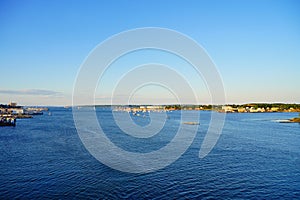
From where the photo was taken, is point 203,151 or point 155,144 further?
point 155,144

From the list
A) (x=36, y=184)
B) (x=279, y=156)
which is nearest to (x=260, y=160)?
(x=279, y=156)

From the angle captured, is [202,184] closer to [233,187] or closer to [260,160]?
[233,187]

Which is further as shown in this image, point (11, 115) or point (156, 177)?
point (11, 115)

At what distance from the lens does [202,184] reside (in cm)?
2436

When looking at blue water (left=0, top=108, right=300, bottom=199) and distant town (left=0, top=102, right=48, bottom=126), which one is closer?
blue water (left=0, top=108, right=300, bottom=199)

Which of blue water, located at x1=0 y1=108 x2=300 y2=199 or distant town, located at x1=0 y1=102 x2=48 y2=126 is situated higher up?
distant town, located at x1=0 y1=102 x2=48 y2=126

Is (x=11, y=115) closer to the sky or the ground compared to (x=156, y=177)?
closer to the sky

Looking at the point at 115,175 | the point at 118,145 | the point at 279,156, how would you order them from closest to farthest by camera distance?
the point at 115,175 → the point at 279,156 → the point at 118,145

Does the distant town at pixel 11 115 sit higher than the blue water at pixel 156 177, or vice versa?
the distant town at pixel 11 115

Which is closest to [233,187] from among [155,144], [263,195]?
[263,195]

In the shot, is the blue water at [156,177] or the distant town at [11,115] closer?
the blue water at [156,177]

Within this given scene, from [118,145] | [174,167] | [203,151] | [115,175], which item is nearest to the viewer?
[115,175]

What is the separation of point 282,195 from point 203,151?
1782 centimetres

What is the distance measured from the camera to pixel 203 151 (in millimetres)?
39719
